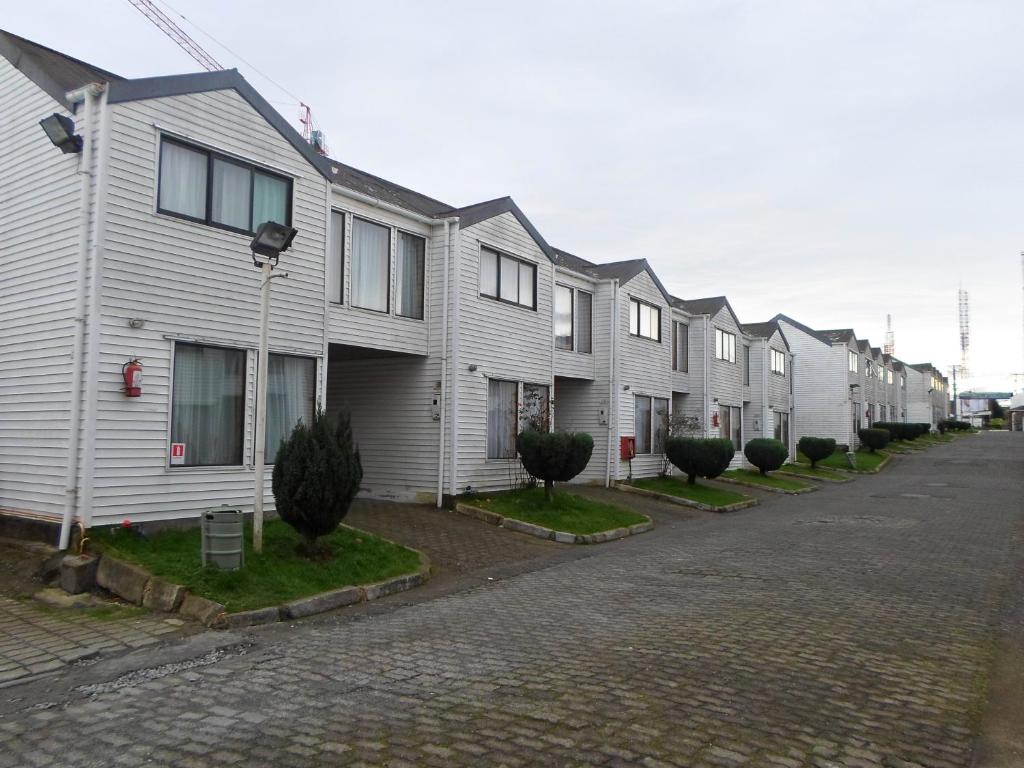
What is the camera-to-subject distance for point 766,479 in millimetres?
30297

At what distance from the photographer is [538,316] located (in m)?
20.1

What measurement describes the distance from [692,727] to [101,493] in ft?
26.8

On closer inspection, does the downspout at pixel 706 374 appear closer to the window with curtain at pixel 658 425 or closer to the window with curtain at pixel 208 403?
the window with curtain at pixel 658 425

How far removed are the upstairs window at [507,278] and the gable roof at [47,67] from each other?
26.9 ft

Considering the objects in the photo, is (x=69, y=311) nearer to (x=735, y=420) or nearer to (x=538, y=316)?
(x=538, y=316)

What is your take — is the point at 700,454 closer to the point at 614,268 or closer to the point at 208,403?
the point at 614,268

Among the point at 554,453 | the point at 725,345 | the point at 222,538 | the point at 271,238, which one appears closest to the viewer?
the point at 222,538

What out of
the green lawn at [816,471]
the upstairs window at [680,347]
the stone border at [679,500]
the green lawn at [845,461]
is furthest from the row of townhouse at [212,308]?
the green lawn at [845,461]

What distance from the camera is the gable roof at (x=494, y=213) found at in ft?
58.1

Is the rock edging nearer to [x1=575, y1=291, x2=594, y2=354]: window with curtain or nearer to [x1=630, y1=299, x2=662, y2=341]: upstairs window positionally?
[x1=630, y1=299, x2=662, y2=341]: upstairs window

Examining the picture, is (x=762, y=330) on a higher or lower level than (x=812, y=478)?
higher

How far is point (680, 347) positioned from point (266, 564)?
22344mm

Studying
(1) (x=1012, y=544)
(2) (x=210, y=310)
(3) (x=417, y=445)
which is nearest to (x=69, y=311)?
(2) (x=210, y=310)

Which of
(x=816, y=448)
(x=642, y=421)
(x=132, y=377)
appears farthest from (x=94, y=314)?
(x=816, y=448)
